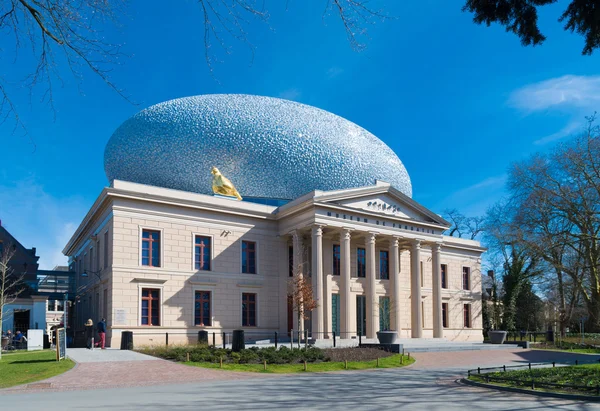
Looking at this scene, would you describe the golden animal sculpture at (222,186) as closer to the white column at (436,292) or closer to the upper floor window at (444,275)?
the white column at (436,292)

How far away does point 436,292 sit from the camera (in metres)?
43.2

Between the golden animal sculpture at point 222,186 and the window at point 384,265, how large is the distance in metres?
11.8

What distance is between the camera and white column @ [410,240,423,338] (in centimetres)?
4100

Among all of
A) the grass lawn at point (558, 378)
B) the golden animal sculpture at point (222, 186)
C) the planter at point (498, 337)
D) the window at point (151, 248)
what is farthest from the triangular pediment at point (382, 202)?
the grass lawn at point (558, 378)

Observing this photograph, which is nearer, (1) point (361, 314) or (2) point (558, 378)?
(2) point (558, 378)

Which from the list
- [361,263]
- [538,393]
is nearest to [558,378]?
[538,393]

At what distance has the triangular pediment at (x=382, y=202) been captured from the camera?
38344 mm

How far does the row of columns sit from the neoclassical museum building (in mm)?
87

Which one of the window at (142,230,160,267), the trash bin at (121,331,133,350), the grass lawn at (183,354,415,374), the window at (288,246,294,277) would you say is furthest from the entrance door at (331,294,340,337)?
the trash bin at (121,331,133,350)

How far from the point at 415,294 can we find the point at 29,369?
27548mm

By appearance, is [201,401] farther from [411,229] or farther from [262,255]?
[411,229]

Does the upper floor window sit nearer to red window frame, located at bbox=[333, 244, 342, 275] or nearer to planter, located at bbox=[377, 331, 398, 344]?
red window frame, located at bbox=[333, 244, 342, 275]

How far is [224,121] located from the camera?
4391 centimetres

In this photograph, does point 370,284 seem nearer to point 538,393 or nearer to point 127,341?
point 127,341
